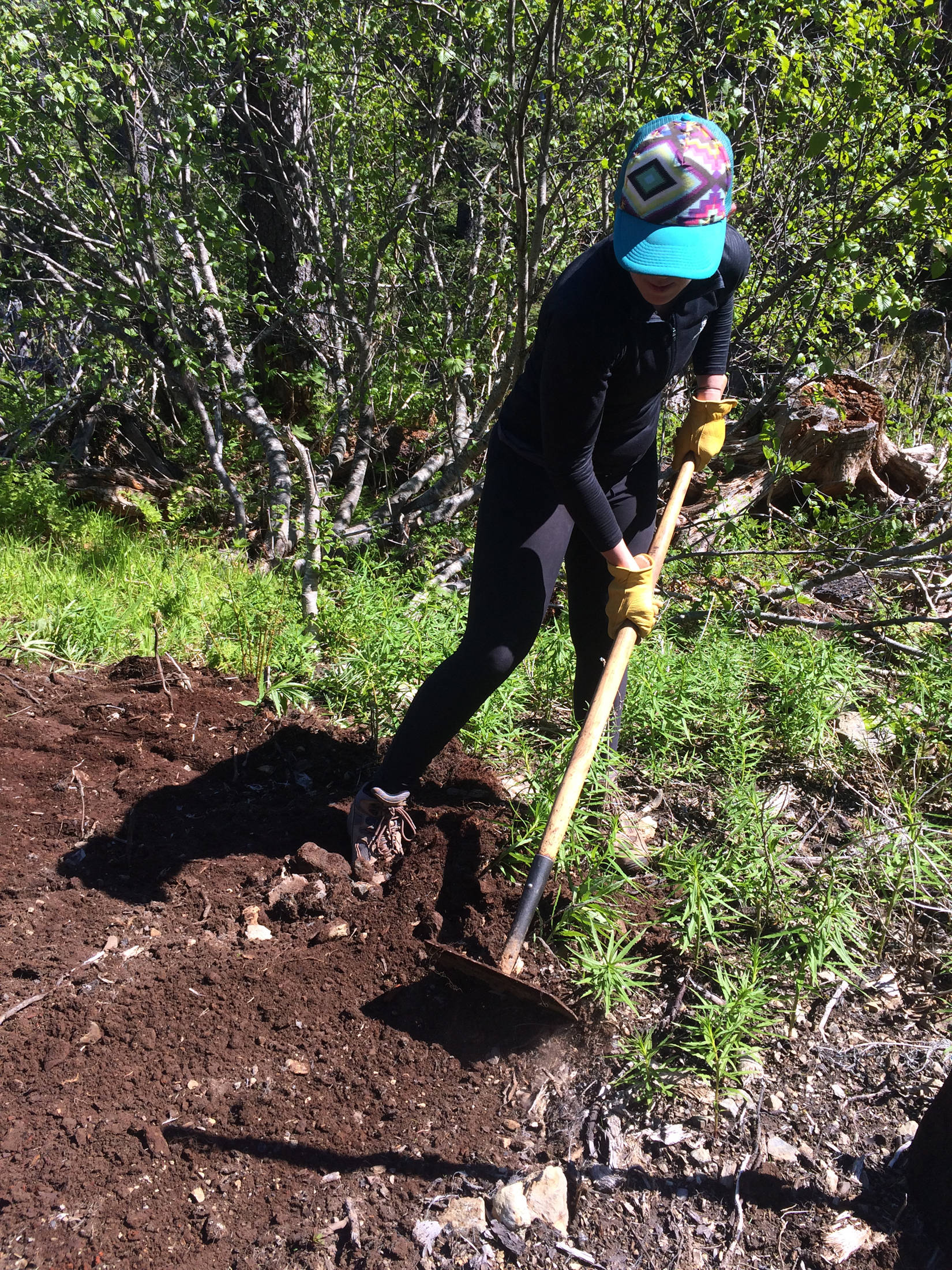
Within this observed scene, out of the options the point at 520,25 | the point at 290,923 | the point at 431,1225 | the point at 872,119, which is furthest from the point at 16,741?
the point at 872,119

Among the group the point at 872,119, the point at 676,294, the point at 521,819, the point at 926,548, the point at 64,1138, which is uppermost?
the point at 872,119

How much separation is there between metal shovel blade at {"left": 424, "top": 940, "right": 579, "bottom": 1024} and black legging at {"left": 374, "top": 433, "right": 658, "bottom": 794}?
0.54 meters

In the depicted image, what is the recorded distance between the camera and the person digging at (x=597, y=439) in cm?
172

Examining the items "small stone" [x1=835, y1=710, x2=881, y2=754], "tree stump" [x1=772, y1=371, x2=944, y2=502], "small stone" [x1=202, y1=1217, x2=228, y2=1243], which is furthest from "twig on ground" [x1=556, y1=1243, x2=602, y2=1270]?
"tree stump" [x1=772, y1=371, x2=944, y2=502]

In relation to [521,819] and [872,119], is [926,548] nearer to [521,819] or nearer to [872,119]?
[872,119]

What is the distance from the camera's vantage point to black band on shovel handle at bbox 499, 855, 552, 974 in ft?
6.29

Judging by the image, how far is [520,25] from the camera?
375cm

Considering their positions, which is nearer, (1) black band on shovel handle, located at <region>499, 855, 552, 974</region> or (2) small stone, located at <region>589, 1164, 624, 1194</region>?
(2) small stone, located at <region>589, 1164, 624, 1194</region>

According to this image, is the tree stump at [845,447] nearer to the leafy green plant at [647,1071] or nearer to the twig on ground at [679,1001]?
the twig on ground at [679,1001]

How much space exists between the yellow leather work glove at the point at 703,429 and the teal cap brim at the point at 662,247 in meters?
0.90

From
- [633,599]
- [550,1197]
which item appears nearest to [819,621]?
[633,599]

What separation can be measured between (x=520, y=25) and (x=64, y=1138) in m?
4.34

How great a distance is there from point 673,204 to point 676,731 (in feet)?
6.17

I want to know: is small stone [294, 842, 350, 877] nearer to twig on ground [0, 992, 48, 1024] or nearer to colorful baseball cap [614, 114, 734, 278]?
twig on ground [0, 992, 48, 1024]
